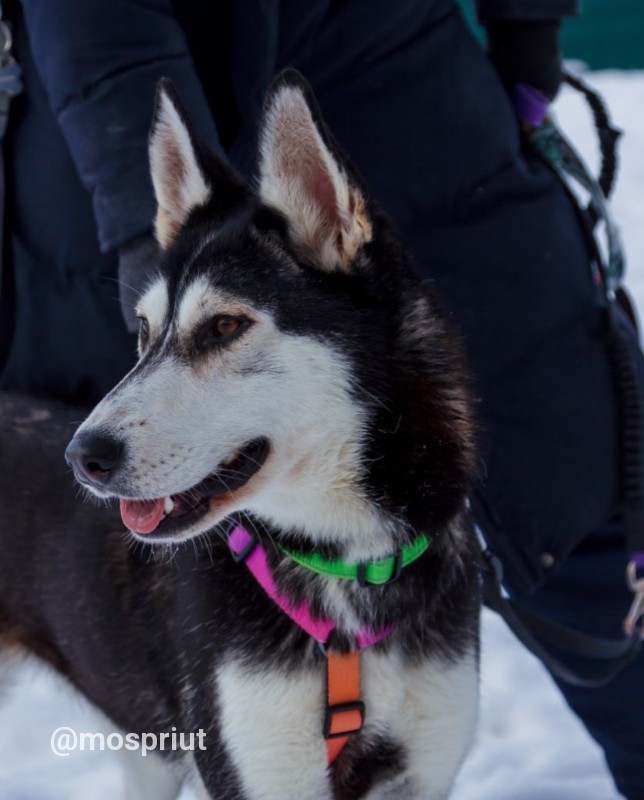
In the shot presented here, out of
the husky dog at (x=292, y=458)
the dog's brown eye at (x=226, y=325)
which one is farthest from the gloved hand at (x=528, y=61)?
the dog's brown eye at (x=226, y=325)

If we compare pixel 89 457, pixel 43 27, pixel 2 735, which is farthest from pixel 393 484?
pixel 2 735

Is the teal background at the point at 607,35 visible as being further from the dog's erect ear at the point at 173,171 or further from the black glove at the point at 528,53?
the dog's erect ear at the point at 173,171

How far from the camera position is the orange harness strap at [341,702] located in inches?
64.1

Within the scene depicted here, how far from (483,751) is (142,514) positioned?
147 centimetres

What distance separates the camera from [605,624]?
2.33m

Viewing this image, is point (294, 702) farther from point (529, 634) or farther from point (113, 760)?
point (113, 760)

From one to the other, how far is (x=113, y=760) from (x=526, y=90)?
1918mm

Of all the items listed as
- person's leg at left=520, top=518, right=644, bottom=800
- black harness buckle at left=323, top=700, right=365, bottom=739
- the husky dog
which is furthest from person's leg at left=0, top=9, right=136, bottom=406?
person's leg at left=520, top=518, right=644, bottom=800

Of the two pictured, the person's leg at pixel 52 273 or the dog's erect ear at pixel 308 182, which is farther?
the person's leg at pixel 52 273

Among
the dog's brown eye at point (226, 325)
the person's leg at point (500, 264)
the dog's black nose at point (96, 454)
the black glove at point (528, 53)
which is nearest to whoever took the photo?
the dog's black nose at point (96, 454)

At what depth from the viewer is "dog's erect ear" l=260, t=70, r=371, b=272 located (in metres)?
1.50

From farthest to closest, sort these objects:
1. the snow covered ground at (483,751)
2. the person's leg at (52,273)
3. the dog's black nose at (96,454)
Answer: the snow covered ground at (483,751)
the person's leg at (52,273)
the dog's black nose at (96,454)

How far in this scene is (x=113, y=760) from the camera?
2.68 m

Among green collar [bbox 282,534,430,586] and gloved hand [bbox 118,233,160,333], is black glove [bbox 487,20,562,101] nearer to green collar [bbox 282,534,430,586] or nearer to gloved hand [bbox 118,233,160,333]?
gloved hand [bbox 118,233,160,333]
